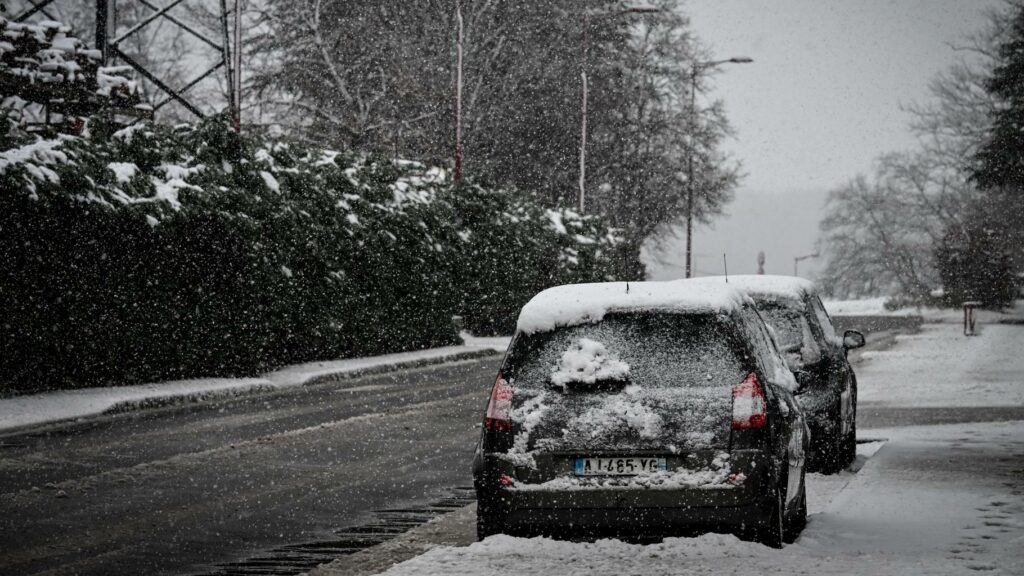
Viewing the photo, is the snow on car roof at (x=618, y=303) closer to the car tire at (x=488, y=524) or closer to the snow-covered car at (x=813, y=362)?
the car tire at (x=488, y=524)

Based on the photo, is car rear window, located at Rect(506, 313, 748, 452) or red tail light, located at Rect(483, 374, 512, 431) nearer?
car rear window, located at Rect(506, 313, 748, 452)

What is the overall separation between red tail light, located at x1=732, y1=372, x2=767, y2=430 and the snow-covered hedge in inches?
473

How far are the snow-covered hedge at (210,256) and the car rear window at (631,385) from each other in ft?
37.0

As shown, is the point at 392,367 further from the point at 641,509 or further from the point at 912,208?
the point at 912,208

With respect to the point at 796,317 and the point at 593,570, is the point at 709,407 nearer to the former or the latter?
the point at 593,570

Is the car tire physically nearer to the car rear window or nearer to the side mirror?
the car rear window

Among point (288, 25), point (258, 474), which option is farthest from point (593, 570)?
point (288, 25)

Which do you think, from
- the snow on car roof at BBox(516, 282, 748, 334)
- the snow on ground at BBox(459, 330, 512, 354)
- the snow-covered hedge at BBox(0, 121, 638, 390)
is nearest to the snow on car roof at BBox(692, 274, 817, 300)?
Result: the snow on car roof at BBox(516, 282, 748, 334)

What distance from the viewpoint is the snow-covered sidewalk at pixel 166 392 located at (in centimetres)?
1577

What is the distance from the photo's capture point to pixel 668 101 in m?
59.7

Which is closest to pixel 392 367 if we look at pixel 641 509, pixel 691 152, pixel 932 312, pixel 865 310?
pixel 641 509

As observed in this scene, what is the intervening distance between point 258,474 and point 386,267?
1581 centimetres

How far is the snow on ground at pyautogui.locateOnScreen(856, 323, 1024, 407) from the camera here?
786 inches

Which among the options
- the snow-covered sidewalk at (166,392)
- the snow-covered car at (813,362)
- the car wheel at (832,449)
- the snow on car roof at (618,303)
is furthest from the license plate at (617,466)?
the snow-covered sidewalk at (166,392)
